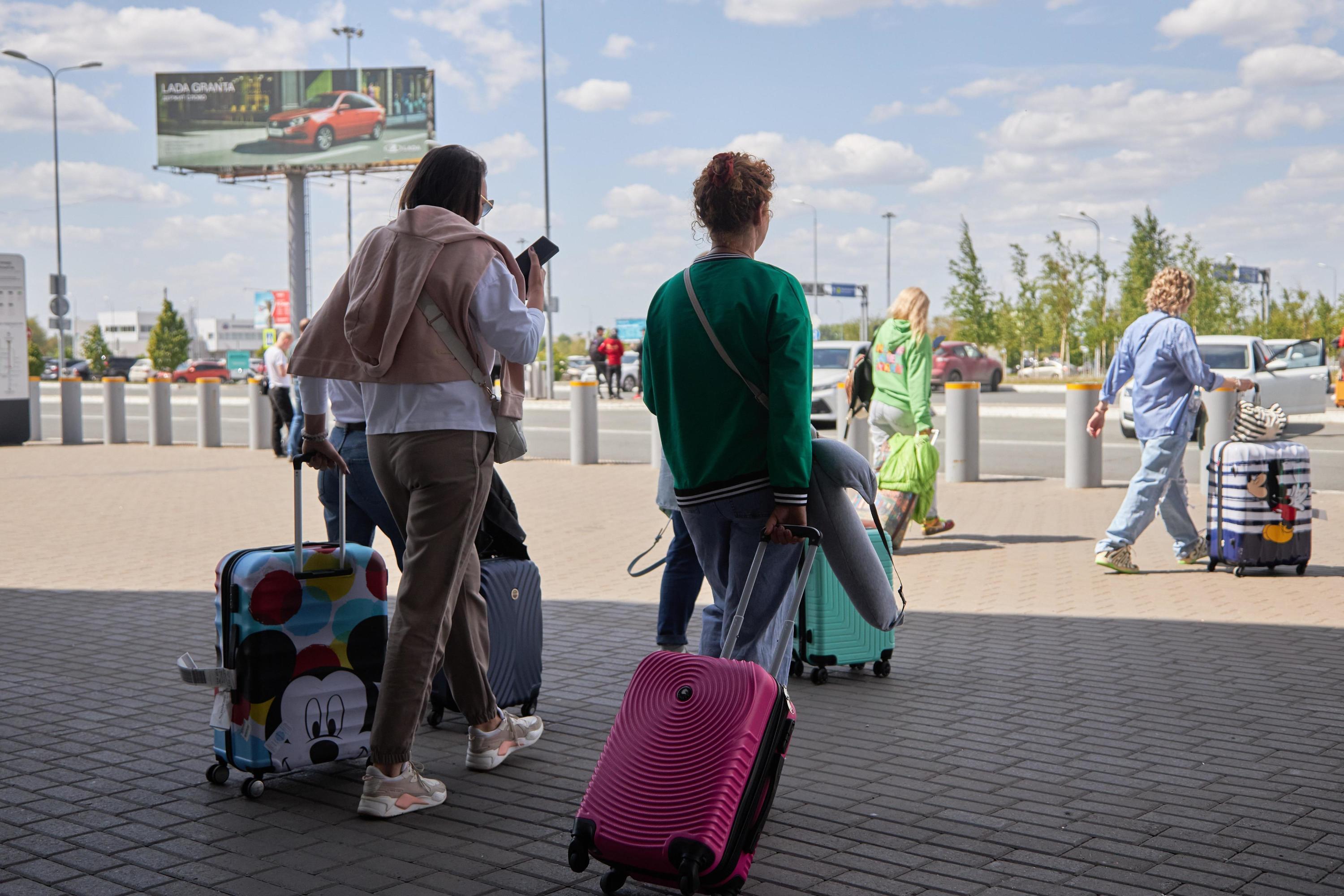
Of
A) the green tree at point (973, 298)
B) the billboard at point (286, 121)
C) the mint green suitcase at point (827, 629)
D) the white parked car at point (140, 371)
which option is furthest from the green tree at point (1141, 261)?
the white parked car at point (140, 371)

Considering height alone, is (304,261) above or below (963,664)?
above

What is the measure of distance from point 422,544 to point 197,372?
79.2m

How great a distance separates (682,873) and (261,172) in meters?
65.1

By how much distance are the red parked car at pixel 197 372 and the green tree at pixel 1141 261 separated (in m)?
48.8

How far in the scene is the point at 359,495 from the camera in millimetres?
4676

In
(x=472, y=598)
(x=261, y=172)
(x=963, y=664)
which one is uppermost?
(x=261, y=172)

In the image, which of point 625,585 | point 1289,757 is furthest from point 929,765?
point 625,585

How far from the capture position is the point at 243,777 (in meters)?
4.33

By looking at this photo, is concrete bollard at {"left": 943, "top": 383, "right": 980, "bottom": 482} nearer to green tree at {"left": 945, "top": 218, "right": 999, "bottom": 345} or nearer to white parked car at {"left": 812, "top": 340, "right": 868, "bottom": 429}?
white parked car at {"left": 812, "top": 340, "right": 868, "bottom": 429}

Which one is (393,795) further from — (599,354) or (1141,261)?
(1141,261)

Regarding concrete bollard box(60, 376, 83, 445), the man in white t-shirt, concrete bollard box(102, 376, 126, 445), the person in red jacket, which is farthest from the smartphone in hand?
the person in red jacket

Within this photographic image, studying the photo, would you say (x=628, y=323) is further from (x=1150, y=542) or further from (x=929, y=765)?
(x=929, y=765)

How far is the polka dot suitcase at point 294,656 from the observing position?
4.07 meters

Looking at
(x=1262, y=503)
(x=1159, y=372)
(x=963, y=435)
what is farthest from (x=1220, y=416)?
(x=1159, y=372)
